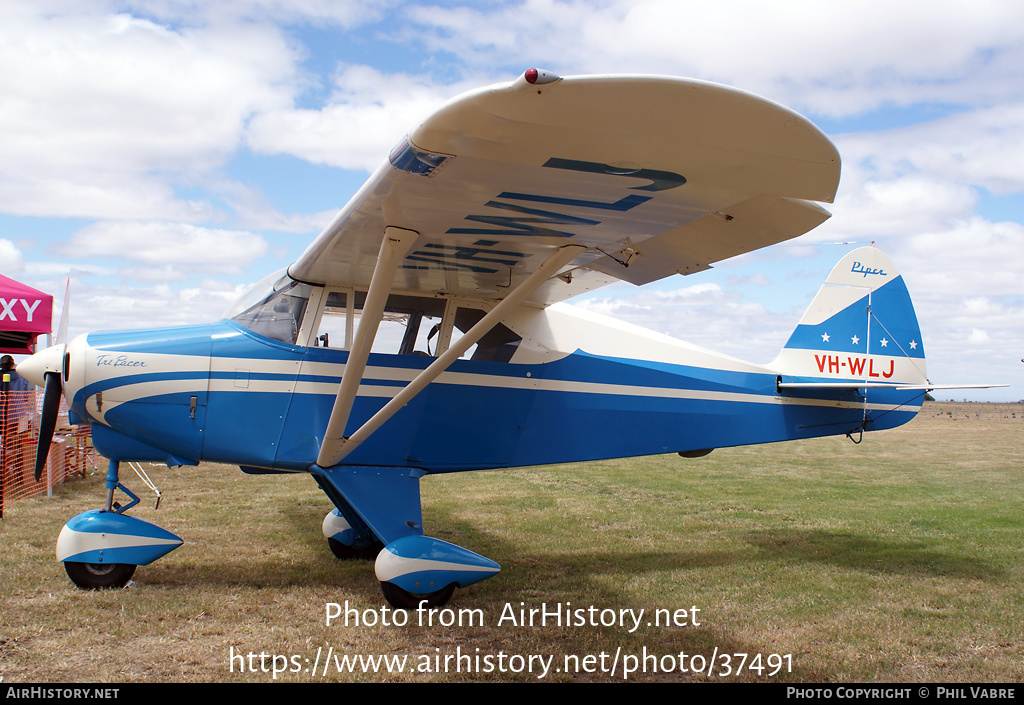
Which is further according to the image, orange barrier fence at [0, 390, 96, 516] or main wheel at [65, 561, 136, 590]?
orange barrier fence at [0, 390, 96, 516]

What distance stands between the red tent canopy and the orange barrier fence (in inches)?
28.5

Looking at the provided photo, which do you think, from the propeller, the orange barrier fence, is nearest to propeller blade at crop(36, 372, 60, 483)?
the propeller

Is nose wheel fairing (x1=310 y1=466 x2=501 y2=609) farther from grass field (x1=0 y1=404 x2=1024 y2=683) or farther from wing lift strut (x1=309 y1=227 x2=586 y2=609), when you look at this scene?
grass field (x1=0 y1=404 x2=1024 y2=683)

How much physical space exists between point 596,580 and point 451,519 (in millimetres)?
2553

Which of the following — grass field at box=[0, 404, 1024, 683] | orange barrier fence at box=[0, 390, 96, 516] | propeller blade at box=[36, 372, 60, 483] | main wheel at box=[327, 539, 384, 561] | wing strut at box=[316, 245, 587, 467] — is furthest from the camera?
orange barrier fence at box=[0, 390, 96, 516]

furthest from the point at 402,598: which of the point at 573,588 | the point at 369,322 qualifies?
the point at 369,322

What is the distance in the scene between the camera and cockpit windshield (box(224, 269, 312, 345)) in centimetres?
491

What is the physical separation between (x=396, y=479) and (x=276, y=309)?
156cm

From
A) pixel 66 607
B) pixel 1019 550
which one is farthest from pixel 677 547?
pixel 66 607

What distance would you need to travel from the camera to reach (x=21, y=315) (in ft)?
29.6

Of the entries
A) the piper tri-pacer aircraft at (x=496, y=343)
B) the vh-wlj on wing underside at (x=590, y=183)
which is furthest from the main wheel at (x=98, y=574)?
the vh-wlj on wing underside at (x=590, y=183)

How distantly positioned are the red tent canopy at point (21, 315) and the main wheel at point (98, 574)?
19.7 ft

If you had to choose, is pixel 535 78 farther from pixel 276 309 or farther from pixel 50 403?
pixel 50 403

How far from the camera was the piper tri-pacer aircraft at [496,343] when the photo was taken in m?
2.64
